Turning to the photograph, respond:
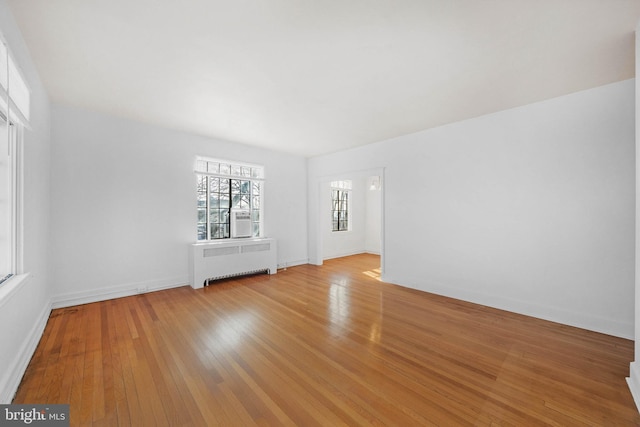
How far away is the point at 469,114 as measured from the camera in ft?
11.4

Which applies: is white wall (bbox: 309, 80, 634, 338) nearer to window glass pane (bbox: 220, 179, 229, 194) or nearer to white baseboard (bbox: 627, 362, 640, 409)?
white baseboard (bbox: 627, 362, 640, 409)

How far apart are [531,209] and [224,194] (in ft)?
16.1

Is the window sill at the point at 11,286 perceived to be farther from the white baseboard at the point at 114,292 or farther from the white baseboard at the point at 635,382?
the white baseboard at the point at 635,382

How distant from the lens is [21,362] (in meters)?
1.92

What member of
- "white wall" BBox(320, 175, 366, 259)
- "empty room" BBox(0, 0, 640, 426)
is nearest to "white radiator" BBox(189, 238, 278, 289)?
"empty room" BBox(0, 0, 640, 426)

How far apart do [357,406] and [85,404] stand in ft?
5.75

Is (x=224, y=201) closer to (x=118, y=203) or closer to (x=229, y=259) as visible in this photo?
(x=229, y=259)

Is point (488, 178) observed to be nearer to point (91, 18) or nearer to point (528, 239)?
point (528, 239)

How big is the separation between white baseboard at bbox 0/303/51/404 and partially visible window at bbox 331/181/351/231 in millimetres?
5869

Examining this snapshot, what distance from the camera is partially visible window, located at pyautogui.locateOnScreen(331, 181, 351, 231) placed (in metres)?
7.51

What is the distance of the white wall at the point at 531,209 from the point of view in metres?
2.62

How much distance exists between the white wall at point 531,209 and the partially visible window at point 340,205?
3.19 m

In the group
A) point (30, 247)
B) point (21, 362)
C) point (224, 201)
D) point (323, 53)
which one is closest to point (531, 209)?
point (323, 53)

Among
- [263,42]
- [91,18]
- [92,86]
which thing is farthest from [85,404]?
[92,86]
